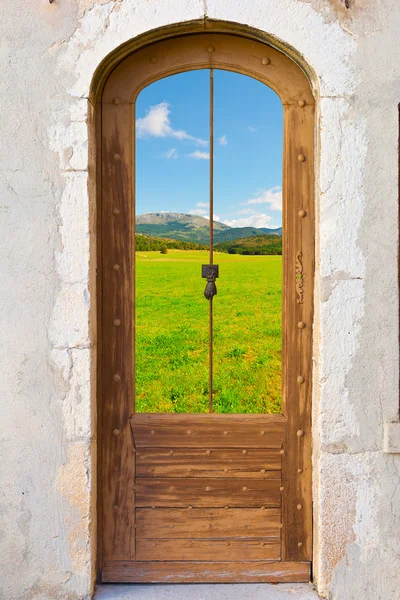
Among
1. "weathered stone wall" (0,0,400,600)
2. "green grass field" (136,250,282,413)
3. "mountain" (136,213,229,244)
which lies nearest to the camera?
"weathered stone wall" (0,0,400,600)

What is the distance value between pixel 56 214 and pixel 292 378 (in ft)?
4.68

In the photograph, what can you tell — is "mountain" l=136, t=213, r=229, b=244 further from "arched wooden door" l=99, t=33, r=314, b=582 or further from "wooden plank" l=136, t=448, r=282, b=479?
"wooden plank" l=136, t=448, r=282, b=479

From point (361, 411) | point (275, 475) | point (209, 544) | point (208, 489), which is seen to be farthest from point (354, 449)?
point (209, 544)

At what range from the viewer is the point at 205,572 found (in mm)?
2184

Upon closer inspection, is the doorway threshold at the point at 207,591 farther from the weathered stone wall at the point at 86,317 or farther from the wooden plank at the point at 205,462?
the wooden plank at the point at 205,462

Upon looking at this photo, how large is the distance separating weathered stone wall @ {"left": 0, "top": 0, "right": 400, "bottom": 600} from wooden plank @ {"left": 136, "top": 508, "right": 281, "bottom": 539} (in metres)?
0.26

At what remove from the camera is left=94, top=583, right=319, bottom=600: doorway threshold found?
2.06 metres

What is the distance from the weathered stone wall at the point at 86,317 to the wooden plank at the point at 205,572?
0.15m

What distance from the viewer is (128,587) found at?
2.14 meters

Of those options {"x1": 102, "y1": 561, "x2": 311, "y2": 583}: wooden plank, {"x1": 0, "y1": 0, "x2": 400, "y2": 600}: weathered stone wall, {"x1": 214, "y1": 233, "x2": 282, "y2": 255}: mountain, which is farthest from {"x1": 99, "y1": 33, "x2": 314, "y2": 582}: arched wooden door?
{"x1": 214, "y1": 233, "x2": 282, "y2": 255}: mountain

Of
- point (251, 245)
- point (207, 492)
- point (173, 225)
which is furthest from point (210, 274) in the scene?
point (207, 492)

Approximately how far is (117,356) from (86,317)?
287mm

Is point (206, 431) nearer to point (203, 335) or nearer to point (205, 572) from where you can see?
point (205, 572)

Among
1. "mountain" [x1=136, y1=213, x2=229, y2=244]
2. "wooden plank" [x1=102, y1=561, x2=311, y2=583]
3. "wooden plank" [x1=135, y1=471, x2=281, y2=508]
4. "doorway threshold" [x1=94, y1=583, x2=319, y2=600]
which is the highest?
"mountain" [x1=136, y1=213, x2=229, y2=244]
